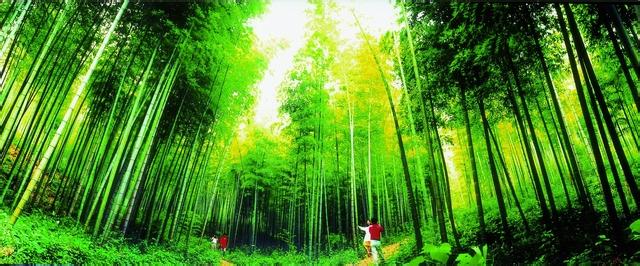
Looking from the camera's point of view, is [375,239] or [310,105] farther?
[310,105]

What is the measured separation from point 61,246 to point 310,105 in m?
3.94

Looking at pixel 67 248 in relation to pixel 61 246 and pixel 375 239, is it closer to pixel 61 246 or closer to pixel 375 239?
pixel 61 246

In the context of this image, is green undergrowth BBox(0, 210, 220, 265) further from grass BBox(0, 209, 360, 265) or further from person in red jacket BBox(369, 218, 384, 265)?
person in red jacket BBox(369, 218, 384, 265)

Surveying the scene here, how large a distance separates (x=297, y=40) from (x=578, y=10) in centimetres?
333

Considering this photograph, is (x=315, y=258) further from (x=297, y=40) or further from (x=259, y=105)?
(x=297, y=40)

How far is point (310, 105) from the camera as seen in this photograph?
5.77 metres

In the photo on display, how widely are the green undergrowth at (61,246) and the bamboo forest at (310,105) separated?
0.02 meters

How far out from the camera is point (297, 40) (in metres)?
4.89

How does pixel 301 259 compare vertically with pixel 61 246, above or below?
below

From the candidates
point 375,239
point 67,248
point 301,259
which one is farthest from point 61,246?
point 301,259

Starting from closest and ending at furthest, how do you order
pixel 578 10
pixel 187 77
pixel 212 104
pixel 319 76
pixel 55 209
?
pixel 578 10 < pixel 55 209 < pixel 187 77 < pixel 212 104 < pixel 319 76

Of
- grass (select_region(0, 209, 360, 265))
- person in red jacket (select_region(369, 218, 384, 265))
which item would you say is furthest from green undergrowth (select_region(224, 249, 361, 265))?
person in red jacket (select_region(369, 218, 384, 265))

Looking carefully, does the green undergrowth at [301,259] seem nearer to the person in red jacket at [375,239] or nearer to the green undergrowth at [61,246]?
the person in red jacket at [375,239]

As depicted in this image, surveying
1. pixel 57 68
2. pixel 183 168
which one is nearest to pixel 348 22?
pixel 183 168
